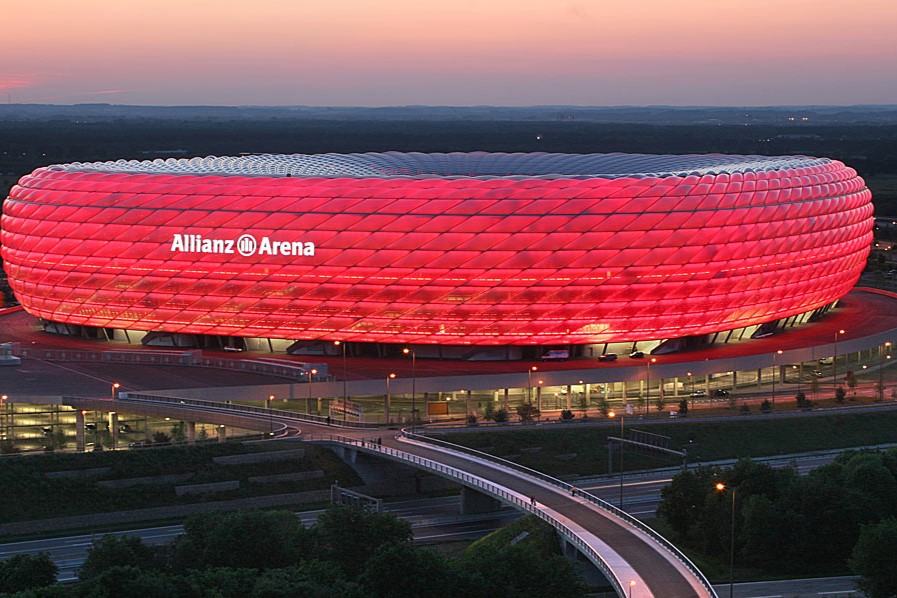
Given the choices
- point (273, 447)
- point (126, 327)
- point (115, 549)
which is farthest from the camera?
point (126, 327)

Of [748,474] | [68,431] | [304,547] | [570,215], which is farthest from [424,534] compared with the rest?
[570,215]

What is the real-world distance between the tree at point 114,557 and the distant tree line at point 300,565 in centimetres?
4

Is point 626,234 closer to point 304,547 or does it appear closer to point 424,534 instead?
point 424,534

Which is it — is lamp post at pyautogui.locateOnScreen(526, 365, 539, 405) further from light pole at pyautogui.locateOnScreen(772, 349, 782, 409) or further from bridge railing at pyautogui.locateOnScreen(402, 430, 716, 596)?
light pole at pyautogui.locateOnScreen(772, 349, 782, 409)

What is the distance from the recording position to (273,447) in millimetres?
94875

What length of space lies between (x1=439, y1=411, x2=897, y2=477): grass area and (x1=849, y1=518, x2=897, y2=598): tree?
2552 cm

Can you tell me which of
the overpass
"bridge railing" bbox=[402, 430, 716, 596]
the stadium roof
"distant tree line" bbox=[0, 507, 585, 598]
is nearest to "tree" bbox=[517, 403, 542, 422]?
"bridge railing" bbox=[402, 430, 716, 596]

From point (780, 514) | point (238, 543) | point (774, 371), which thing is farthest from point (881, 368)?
point (238, 543)

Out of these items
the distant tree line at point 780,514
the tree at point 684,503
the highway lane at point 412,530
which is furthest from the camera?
the tree at point 684,503

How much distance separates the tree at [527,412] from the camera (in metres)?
105

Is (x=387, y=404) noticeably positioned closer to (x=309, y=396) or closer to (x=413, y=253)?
(x=309, y=396)

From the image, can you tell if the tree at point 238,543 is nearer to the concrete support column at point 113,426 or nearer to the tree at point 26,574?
the tree at point 26,574

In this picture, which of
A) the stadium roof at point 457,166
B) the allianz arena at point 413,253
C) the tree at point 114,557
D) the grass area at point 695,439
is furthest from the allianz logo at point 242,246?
the tree at point 114,557

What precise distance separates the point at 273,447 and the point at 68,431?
1589cm
